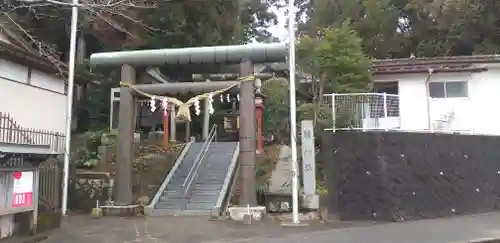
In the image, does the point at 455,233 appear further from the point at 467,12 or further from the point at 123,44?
the point at 467,12

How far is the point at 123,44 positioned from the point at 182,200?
32.5ft

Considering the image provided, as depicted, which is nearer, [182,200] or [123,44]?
[182,200]

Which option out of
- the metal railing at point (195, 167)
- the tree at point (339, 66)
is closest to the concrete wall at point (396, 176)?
the tree at point (339, 66)

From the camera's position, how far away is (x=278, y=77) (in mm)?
24875

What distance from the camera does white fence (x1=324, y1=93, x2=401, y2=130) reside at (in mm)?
14359

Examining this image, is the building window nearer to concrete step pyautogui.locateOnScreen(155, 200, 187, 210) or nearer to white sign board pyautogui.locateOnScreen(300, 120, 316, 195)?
white sign board pyautogui.locateOnScreen(300, 120, 316, 195)

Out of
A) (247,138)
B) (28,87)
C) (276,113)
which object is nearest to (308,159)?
(247,138)

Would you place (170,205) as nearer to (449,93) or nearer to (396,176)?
(396,176)

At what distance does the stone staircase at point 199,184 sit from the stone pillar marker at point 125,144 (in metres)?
1.16

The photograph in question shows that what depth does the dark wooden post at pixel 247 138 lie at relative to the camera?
13.4 m

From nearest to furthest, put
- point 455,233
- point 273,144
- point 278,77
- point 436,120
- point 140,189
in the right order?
point 455,233 < point 140,189 < point 436,120 < point 273,144 < point 278,77

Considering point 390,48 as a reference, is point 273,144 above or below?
below

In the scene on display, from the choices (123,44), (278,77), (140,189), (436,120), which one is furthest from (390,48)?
(140,189)

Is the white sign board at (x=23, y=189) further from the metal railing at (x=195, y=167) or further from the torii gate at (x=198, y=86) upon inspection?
the metal railing at (x=195, y=167)
